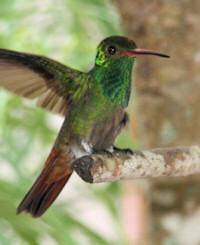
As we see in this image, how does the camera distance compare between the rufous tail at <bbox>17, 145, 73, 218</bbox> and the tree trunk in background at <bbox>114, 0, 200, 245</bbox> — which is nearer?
the rufous tail at <bbox>17, 145, 73, 218</bbox>

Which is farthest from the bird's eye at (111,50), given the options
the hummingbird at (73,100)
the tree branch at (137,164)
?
the tree branch at (137,164)

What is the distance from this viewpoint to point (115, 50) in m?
1.33

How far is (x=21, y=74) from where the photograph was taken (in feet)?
4.68

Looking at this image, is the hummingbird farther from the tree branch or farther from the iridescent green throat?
the tree branch

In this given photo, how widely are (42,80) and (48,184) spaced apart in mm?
273

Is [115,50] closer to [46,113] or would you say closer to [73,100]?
[73,100]

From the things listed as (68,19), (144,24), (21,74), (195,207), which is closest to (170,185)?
(195,207)

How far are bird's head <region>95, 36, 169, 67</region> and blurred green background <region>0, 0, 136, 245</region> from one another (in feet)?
1.63

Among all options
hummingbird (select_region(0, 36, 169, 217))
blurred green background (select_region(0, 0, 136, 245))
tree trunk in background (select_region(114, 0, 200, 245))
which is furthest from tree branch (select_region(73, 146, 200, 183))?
tree trunk in background (select_region(114, 0, 200, 245))

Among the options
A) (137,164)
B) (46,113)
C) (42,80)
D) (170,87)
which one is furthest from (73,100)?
(46,113)

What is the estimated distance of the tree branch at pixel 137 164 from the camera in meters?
1.11

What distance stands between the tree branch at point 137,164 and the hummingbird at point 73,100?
16 centimetres

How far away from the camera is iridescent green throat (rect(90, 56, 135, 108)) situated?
1.38m

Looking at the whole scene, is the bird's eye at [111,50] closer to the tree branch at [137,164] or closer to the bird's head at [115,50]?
the bird's head at [115,50]
